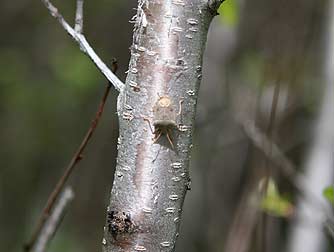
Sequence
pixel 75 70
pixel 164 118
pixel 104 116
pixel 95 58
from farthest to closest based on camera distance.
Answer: pixel 104 116, pixel 75 70, pixel 95 58, pixel 164 118

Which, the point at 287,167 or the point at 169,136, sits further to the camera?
the point at 287,167

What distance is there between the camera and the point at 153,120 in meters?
0.98

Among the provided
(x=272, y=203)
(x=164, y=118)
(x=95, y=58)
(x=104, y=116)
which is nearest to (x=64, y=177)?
(x=95, y=58)

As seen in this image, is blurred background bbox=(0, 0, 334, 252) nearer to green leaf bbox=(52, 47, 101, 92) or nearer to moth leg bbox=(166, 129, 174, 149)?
green leaf bbox=(52, 47, 101, 92)

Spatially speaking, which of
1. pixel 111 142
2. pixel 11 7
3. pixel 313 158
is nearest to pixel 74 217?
pixel 111 142

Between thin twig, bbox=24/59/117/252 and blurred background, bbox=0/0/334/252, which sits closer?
thin twig, bbox=24/59/117/252

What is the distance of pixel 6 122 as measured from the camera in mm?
4652

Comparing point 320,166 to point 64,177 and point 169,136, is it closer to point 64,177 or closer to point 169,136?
point 64,177

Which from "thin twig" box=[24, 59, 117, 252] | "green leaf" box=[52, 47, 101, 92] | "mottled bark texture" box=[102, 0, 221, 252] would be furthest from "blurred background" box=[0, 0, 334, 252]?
"mottled bark texture" box=[102, 0, 221, 252]

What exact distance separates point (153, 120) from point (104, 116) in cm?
349

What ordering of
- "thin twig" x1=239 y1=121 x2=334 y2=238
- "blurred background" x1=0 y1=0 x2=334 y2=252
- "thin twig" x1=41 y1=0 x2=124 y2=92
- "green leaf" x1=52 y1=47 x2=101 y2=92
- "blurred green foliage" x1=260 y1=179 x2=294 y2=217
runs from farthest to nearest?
1. "green leaf" x1=52 y1=47 x2=101 y2=92
2. "blurred background" x1=0 y1=0 x2=334 y2=252
3. "thin twig" x1=239 y1=121 x2=334 y2=238
4. "blurred green foliage" x1=260 y1=179 x2=294 y2=217
5. "thin twig" x1=41 y1=0 x2=124 y2=92

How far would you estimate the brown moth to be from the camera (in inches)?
37.8

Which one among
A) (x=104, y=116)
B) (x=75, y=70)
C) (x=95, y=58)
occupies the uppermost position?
(x=75, y=70)

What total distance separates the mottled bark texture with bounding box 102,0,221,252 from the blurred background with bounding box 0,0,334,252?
211 centimetres
